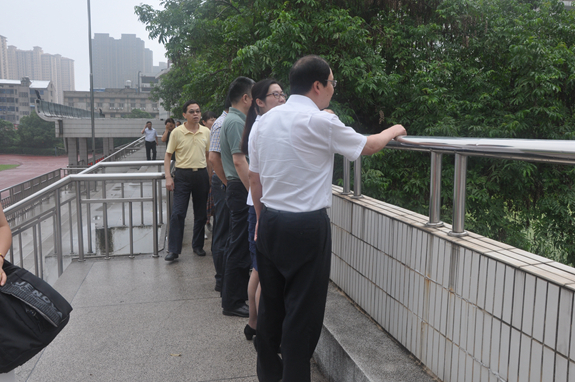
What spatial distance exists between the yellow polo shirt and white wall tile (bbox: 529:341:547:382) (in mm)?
4502

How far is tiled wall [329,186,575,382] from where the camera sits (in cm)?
167

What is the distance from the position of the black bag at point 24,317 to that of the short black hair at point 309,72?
1.40 meters

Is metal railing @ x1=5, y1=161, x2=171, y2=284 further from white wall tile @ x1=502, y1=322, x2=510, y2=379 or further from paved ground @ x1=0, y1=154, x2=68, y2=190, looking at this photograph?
paved ground @ x1=0, y1=154, x2=68, y2=190

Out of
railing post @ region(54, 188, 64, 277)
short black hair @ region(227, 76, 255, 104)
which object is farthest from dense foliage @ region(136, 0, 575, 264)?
short black hair @ region(227, 76, 255, 104)

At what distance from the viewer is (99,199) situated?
5875mm

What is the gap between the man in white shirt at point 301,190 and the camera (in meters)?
2.21

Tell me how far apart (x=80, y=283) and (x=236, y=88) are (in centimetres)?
252

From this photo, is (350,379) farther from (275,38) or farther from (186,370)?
(275,38)

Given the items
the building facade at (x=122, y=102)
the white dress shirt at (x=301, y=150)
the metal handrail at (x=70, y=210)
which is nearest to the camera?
the white dress shirt at (x=301, y=150)

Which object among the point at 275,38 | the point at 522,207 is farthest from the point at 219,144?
the point at 522,207

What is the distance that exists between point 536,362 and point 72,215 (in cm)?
537

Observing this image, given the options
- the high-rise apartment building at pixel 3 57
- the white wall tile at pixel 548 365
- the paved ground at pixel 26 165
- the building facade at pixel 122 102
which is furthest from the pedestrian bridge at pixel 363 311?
the high-rise apartment building at pixel 3 57

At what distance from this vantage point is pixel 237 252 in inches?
154

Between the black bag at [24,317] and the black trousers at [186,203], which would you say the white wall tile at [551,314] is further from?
the black trousers at [186,203]
